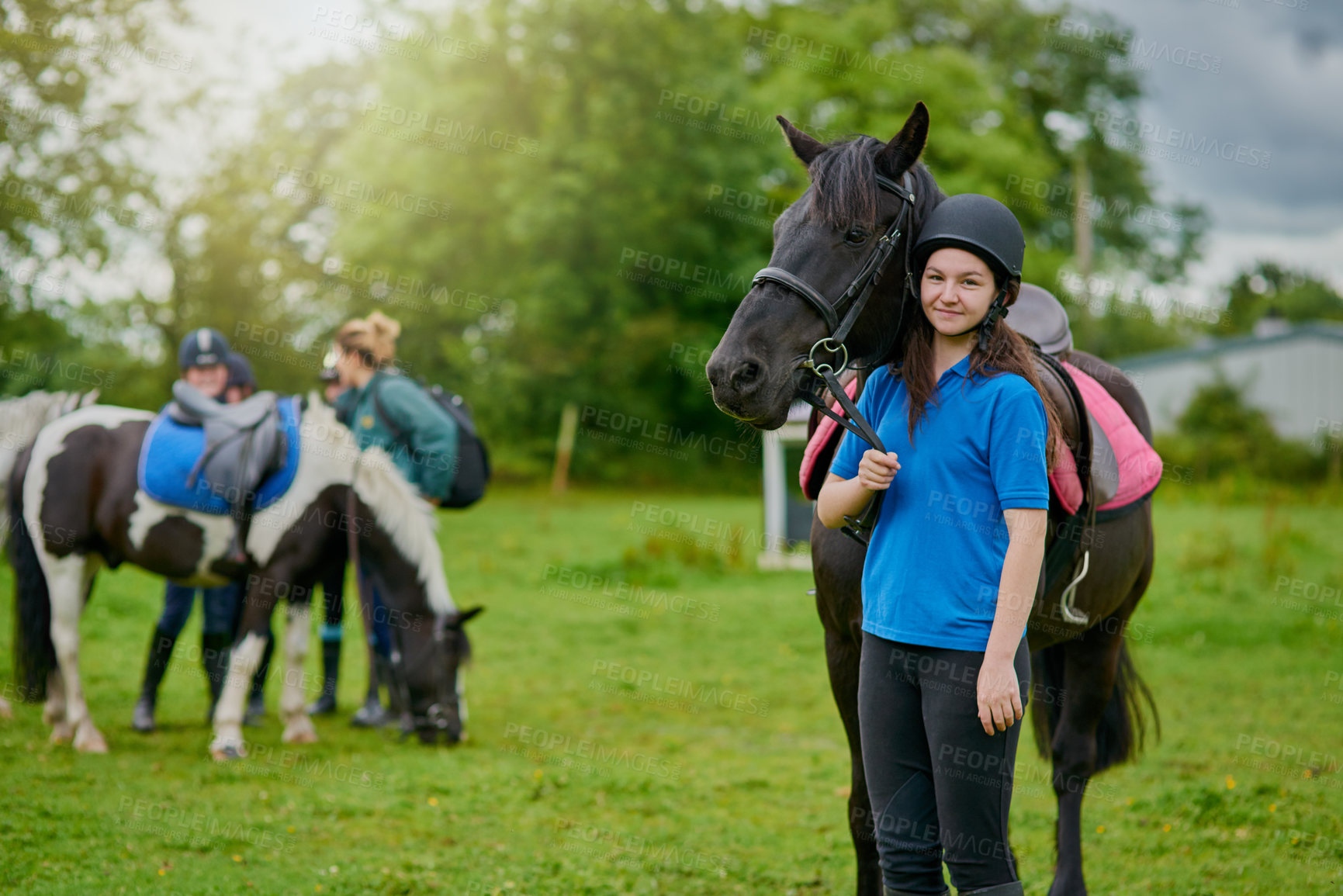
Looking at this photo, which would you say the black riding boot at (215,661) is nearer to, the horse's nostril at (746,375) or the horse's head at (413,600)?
the horse's head at (413,600)

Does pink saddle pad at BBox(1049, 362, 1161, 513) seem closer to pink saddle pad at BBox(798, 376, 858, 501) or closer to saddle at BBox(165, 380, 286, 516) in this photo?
pink saddle pad at BBox(798, 376, 858, 501)

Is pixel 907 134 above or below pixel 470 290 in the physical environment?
below

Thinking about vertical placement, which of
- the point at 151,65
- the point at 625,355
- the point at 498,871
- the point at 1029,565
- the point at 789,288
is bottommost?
the point at 498,871

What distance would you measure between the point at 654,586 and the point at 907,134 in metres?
9.28

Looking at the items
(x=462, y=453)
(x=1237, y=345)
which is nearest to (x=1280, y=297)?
(x=1237, y=345)

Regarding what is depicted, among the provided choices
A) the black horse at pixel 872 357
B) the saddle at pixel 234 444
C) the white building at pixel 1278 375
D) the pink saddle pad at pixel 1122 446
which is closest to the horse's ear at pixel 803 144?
the black horse at pixel 872 357

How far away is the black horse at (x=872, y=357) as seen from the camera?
2.16 metres

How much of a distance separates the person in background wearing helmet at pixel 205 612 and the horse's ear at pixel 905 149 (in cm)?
498

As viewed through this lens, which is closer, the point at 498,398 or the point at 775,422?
the point at 775,422

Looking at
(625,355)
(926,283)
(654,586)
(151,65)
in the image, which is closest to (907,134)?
(926,283)

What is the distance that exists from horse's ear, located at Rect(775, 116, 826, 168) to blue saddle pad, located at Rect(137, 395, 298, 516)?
13.5ft

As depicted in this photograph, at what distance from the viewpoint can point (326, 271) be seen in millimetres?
21547

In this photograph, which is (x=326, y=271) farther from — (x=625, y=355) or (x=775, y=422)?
(x=775, y=422)

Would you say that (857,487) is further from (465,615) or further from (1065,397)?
(465,615)
